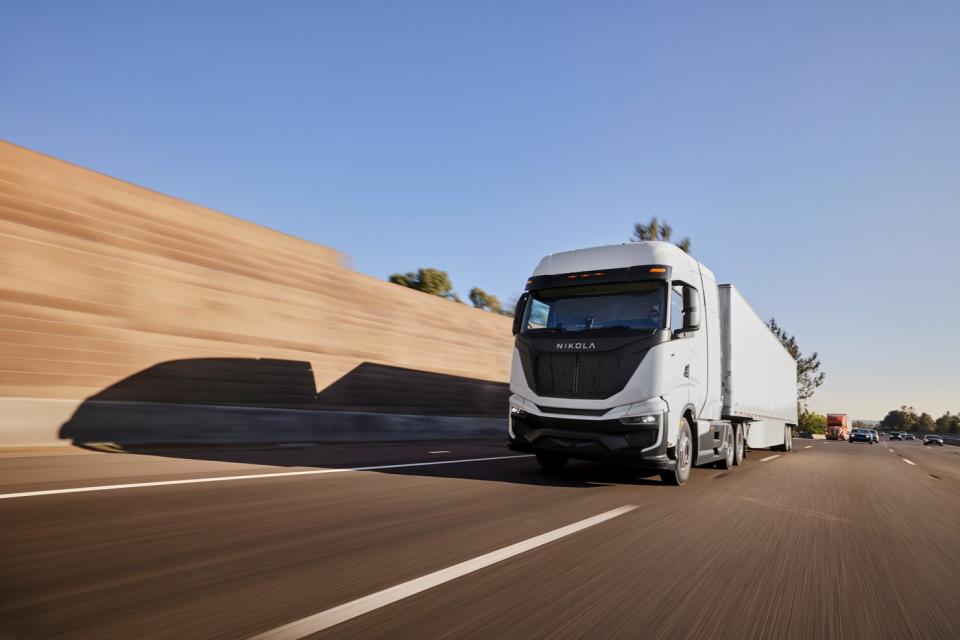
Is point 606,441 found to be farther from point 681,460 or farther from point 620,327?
point 620,327

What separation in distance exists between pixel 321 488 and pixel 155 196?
7862 mm

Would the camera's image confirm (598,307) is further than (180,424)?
No

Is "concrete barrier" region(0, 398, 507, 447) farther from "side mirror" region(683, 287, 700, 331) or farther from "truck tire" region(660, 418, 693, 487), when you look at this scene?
"side mirror" region(683, 287, 700, 331)

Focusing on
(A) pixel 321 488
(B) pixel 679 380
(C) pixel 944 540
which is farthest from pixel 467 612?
(B) pixel 679 380

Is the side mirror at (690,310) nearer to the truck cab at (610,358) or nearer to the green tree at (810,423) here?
the truck cab at (610,358)

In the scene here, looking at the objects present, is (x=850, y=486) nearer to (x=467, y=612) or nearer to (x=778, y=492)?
(x=778, y=492)

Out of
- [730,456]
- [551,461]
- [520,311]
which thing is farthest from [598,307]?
[730,456]

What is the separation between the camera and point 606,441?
7785mm

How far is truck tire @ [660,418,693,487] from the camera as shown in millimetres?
8273

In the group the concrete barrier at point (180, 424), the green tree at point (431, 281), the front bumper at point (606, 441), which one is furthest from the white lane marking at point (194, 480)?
the green tree at point (431, 281)

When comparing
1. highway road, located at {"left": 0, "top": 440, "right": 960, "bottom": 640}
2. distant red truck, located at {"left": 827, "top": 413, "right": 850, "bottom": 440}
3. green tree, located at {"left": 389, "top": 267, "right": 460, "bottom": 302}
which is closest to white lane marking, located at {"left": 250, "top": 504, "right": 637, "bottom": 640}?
highway road, located at {"left": 0, "top": 440, "right": 960, "bottom": 640}

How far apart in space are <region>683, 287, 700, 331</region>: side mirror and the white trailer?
3.54 metres

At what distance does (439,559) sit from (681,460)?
5.43 m

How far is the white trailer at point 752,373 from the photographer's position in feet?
38.3
